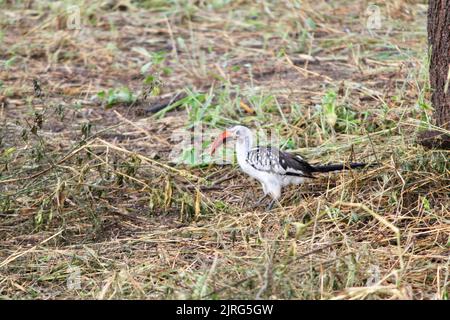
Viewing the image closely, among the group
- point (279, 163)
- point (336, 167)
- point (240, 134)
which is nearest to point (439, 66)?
point (336, 167)

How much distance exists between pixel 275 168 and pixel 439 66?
3.65ft

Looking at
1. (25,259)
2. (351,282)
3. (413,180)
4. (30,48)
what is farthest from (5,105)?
(351,282)

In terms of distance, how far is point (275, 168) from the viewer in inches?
208

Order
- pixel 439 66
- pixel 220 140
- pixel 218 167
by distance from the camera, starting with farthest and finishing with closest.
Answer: pixel 218 167 < pixel 220 140 < pixel 439 66

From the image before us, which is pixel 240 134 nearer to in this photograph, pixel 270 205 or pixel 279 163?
pixel 279 163

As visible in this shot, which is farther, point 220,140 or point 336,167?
point 220,140

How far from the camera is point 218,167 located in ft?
19.4

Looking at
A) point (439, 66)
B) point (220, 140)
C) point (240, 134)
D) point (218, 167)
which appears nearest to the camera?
point (439, 66)

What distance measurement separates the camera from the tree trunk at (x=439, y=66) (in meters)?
5.12

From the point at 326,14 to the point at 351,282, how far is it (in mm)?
4765

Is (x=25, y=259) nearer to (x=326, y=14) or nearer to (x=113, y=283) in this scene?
(x=113, y=283)

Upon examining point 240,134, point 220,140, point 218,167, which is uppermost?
point 240,134

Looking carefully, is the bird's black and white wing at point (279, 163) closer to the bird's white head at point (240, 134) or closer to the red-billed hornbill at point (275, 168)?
the red-billed hornbill at point (275, 168)

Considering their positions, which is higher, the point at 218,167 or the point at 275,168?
the point at 275,168
